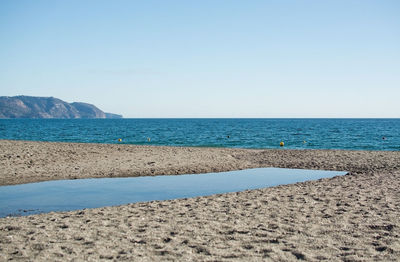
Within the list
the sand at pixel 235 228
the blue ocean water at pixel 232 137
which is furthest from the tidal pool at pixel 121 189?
the blue ocean water at pixel 232 137

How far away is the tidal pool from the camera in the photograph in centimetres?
1061

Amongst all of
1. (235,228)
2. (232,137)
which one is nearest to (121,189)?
(235,228)

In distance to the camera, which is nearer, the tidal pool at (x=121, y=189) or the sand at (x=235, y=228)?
the sand at (x=235, y=228)

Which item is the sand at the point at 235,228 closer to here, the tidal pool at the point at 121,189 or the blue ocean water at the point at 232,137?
the tidal pool at the point at 121,189

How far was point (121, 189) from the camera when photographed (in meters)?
13.2

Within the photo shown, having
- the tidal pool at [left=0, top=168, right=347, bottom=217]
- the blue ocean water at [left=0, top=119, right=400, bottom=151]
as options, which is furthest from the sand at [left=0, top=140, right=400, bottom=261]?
the blue ocean water at [left=0, top=119, right=400, bottom=151]

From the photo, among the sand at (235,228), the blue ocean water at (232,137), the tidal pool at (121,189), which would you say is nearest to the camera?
the sand at (235,228)

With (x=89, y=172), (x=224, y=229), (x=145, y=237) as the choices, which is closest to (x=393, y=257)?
(x=224, y=229)

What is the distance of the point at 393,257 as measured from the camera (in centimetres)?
588

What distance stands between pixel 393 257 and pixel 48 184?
40.9ft

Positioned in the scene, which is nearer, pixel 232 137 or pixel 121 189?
pixel 121 189

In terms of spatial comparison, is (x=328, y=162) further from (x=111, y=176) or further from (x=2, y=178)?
(x=2, y=178)

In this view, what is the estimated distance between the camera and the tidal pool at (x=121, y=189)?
10609 mm

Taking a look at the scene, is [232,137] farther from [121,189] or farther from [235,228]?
[235,228]
